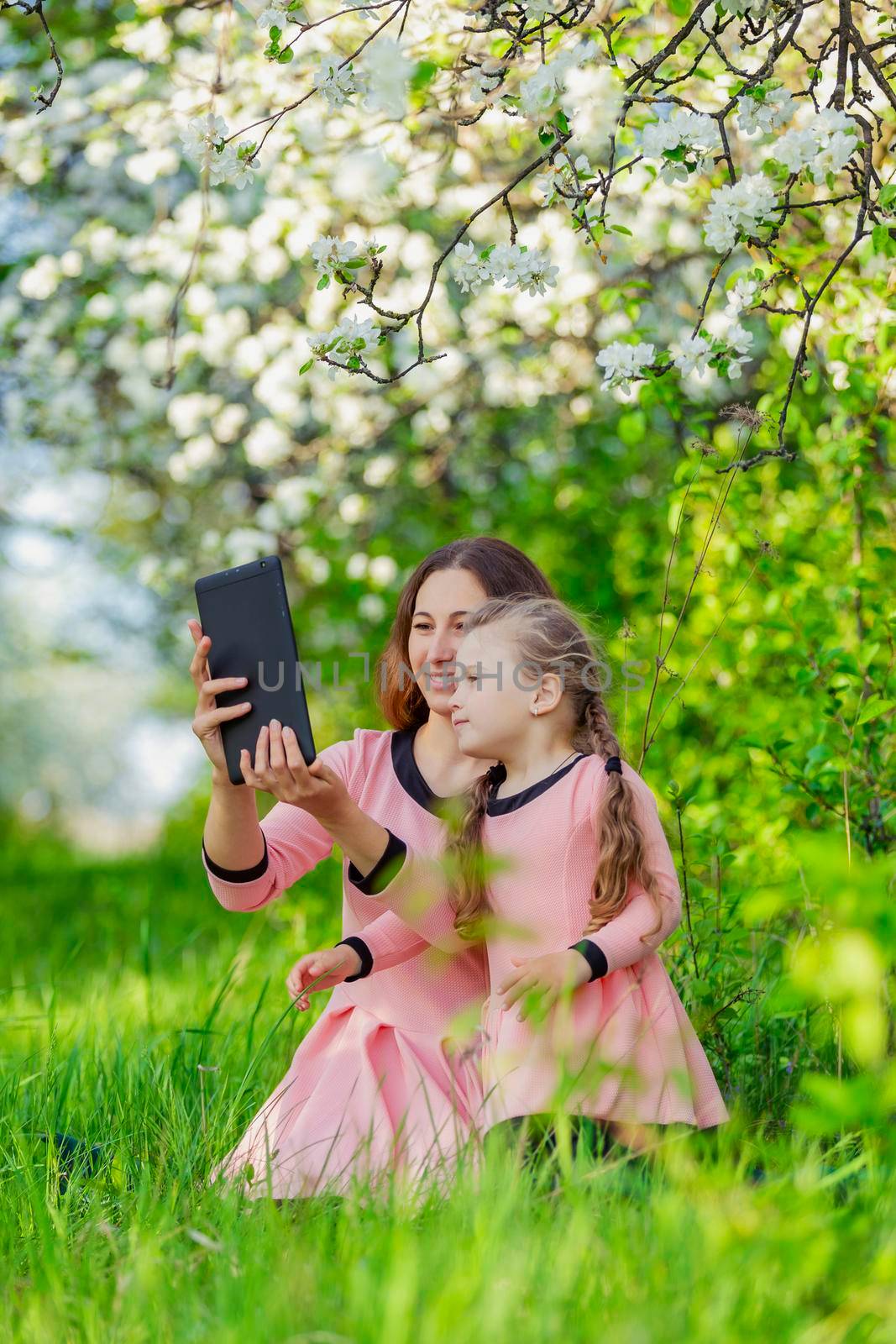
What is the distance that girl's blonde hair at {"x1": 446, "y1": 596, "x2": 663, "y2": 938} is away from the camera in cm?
214

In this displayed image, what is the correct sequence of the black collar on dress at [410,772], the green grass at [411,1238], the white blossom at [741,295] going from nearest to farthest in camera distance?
1. the green grass at [411,1238]
2. the white blossom at [741,295]
3. the black collar on dress at [410,772]

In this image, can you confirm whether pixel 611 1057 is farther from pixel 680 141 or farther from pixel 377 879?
pixel 680 141

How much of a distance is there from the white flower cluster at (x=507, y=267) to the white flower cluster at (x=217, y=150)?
1.48 ft

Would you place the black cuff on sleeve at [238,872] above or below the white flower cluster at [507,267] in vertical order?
below

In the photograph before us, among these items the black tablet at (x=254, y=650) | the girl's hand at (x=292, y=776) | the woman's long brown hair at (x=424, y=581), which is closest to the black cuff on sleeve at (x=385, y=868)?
the girl's hand at (x=292, y=776)

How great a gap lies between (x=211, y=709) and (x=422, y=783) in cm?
46

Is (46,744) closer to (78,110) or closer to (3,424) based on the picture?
(3,424)

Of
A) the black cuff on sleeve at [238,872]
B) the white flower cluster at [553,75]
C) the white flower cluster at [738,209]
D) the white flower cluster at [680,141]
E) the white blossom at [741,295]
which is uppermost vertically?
the white flower cluster at [553,75]

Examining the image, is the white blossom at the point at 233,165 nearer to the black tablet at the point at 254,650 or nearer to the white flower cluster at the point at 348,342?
the white flower cluster at the point at 348,342

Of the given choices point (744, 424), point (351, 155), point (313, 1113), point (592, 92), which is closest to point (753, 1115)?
point (313, 1113)

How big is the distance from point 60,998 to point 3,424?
362 cm

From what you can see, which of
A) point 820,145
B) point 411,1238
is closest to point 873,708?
point 820,145

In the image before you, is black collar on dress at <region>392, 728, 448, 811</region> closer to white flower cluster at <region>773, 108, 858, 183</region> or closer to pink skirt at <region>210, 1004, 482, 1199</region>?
pink skirt at <region>210, 1004, 482, 1199</region>

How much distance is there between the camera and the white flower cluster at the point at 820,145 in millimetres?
2088
